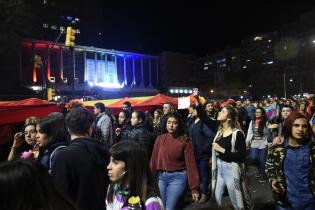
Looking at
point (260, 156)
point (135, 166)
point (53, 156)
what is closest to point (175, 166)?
point (53, 156)

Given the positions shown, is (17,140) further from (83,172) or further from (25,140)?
(83,172)

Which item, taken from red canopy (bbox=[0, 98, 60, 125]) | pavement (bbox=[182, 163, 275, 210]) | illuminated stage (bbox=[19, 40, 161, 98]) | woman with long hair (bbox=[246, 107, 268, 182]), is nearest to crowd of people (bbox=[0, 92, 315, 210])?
pavement (bbox=[182, 163, 275, 210])

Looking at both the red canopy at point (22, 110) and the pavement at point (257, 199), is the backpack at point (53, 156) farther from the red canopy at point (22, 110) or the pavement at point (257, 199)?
the red canopy at point (22, 110)

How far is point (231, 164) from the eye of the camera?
17.8 feet

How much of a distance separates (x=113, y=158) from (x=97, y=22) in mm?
73715

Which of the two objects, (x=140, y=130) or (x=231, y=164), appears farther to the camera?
(x=140, y=130)

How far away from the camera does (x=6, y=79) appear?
157ft

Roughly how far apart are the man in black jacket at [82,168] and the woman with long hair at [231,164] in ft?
8.38

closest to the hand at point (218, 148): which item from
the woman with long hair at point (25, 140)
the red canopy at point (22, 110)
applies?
the woman with long hair at point (25, 140)

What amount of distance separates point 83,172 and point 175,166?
2.06 m

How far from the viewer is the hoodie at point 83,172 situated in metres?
3.23

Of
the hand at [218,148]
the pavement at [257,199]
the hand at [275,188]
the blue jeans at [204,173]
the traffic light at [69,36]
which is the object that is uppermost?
the traffic light at [69,36]

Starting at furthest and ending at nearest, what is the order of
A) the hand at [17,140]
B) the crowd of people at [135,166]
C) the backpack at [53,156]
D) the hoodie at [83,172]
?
the hand at [17,140]
the backpack at [53,156]
the hoodie at [83,172]
the crowd of people at [135,166]

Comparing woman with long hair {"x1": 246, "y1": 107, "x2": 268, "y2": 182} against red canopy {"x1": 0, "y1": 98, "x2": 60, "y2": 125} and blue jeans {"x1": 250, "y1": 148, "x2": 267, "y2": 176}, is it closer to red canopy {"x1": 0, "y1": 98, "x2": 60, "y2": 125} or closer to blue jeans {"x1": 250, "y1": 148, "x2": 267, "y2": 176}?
blue jeans {"x1": 250, "y1": 148, "x2": 267, "y2": 176}
